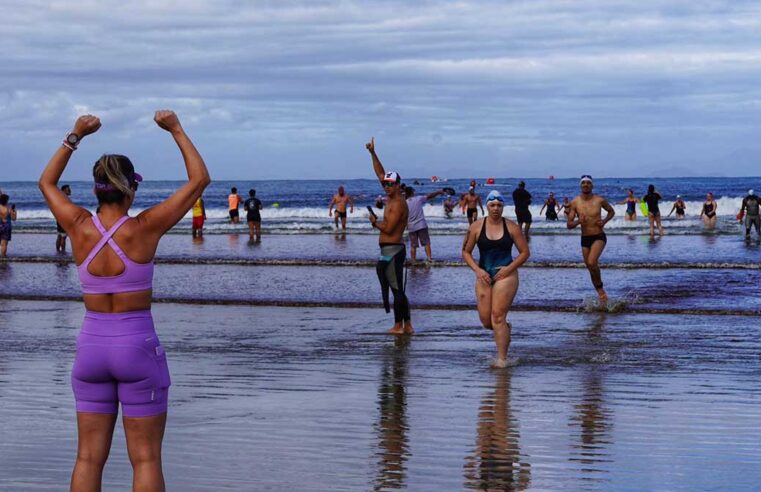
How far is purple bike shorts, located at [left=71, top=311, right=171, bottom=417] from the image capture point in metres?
4.90

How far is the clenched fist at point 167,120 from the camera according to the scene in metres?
5.04

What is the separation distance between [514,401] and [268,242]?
27.8 metres

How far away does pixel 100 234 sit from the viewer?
4.94m

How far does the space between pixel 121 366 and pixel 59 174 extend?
3.18 feet

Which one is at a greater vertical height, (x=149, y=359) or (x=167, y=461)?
(x=149, y=359)

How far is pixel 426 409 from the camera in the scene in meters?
8.90

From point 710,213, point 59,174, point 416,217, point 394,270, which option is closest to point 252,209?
point 416,217

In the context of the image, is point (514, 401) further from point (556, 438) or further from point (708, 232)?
point (708, 232)

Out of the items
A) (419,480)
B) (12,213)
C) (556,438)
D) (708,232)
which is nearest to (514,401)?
(556,438)

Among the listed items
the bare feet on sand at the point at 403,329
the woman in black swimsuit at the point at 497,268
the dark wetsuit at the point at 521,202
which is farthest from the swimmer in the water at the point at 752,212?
the woman in black swimsuit at the point at 497,268

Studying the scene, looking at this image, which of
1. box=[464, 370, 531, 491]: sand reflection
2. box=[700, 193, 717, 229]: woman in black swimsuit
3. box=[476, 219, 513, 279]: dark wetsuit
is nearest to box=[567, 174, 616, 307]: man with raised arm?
box=[476, 219, 513, 279]: dark wetsuit

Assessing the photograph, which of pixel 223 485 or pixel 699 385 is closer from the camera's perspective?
pixel 223 485

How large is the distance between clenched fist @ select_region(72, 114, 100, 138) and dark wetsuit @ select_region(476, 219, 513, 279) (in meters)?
6.36

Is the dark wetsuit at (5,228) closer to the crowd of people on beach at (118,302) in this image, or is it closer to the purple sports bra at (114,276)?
the crowd of people on beach at (118,302)
